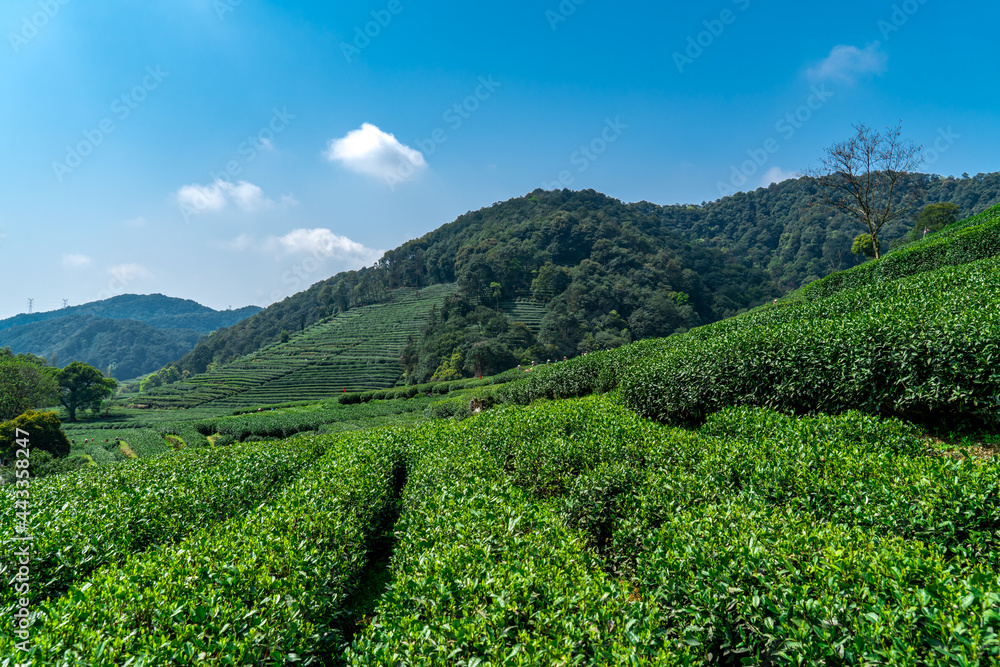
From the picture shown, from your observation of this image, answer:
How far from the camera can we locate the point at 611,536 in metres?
6.06

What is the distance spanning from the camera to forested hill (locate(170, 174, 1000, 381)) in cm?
A: 7194

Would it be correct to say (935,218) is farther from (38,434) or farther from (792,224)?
(38,434)

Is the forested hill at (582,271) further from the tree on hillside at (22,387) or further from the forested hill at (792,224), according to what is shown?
the tree on hillside at (22,387)

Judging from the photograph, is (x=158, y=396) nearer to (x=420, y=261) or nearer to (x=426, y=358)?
(x=426, y=358)

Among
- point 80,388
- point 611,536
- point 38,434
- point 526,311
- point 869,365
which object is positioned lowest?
point 38,434

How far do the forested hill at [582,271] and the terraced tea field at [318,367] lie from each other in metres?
9.42

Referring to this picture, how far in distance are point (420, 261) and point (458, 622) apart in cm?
12556

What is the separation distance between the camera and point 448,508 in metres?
5.65

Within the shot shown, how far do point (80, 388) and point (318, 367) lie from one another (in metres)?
32.0

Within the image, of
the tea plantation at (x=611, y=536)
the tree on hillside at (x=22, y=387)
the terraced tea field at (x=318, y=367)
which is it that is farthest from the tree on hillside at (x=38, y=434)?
the tea plantation at (x=611, y=536)

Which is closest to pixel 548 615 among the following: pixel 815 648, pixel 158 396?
pixel 815 648

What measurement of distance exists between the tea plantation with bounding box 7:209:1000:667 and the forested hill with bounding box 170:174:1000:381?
53.5 m

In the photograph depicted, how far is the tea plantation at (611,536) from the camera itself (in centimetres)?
305

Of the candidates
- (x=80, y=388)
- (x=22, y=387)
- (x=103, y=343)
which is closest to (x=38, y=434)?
(x=22, y=387)
